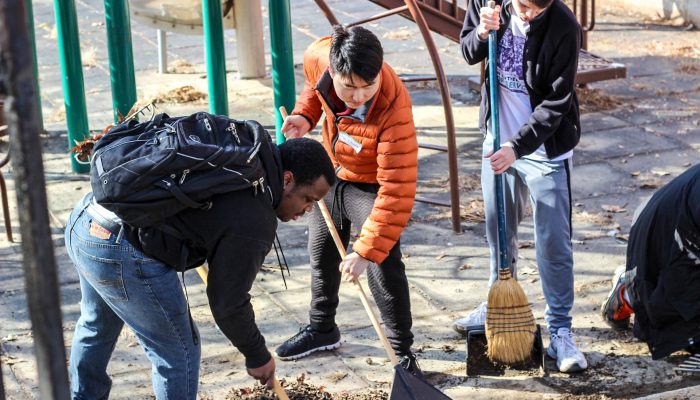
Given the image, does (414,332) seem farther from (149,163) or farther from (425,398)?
(149,163)

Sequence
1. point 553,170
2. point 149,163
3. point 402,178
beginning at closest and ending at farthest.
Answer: point 149,163, point 402,178, point 553,170

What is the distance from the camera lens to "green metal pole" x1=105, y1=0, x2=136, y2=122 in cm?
708

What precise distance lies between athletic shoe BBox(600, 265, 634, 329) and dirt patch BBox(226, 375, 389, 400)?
1.33m

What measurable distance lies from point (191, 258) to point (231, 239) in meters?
0.31

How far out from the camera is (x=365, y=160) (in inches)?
177

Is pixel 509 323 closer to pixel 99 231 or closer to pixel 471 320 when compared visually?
pixel 471 320

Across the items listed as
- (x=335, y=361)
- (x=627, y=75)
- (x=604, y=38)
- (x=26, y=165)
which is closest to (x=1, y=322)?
(x=335, y=361)

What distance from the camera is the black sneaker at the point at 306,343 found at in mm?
5098

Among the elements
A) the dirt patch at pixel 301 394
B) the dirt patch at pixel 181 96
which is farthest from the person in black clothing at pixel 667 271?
A: the dirt patch at pixel 181 96

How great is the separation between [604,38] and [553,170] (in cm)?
654

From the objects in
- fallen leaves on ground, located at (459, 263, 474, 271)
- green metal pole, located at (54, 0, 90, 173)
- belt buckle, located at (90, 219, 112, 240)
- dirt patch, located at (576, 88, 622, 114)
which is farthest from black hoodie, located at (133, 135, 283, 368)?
dirt patch, located at (576, 88, 622, 114)

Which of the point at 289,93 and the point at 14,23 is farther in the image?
the point at 289,93

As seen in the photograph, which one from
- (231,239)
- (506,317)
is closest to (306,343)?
(506,317)

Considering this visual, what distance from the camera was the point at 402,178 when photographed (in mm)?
4309
